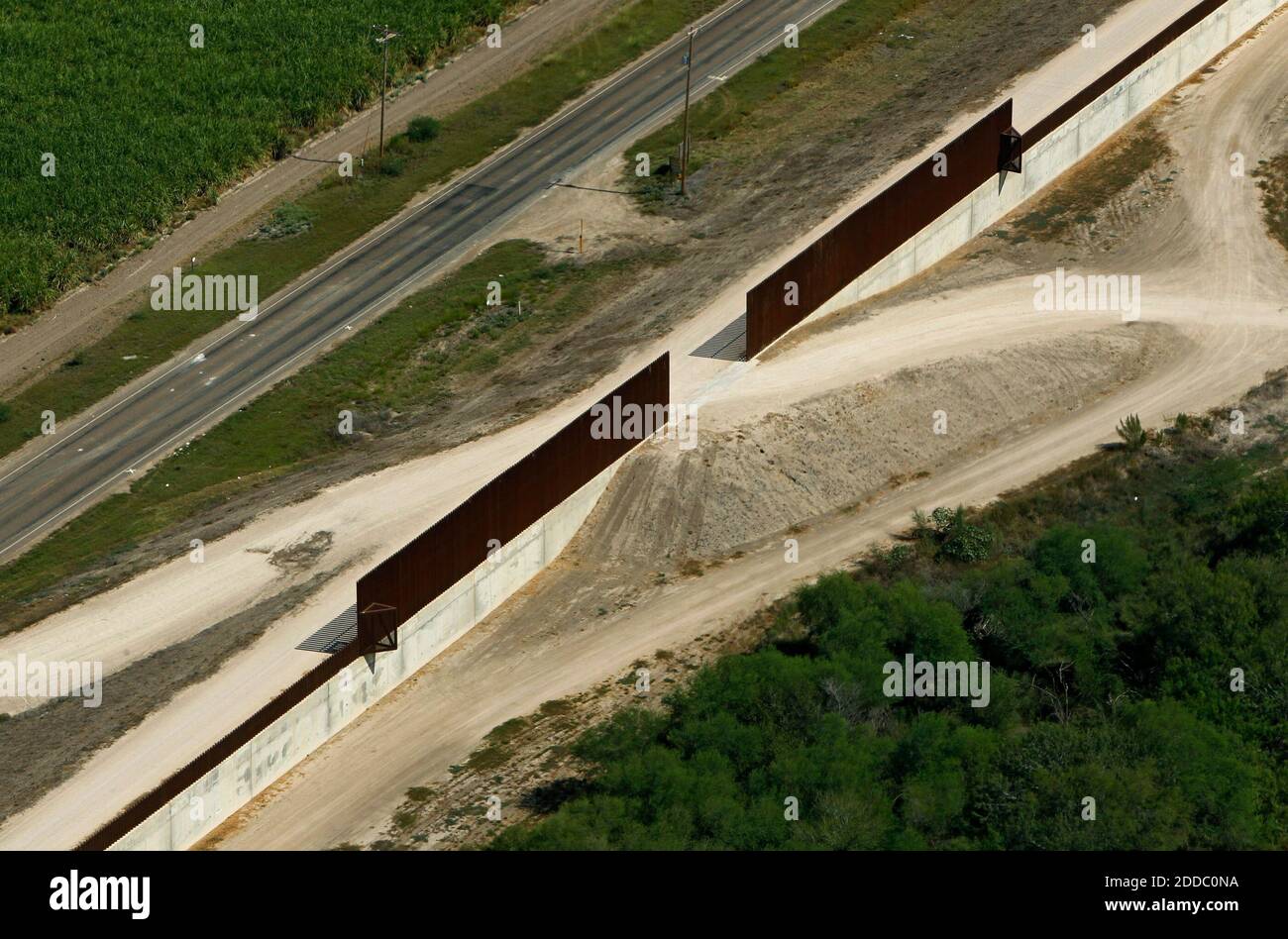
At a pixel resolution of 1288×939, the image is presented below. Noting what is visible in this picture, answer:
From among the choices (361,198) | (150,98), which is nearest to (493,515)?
(361,198)

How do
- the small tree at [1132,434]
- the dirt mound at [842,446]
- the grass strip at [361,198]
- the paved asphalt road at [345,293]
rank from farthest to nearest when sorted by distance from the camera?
the grass strip at [361,198] < the paved asphalt road at [345,293] < the small tree at [1132,434] < the dirt mound at [842,446]

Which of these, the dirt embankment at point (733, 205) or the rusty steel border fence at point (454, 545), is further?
the dirt embankment at point (733, 205)

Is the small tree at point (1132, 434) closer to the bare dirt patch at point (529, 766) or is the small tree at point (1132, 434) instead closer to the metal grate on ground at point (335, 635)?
the bare dirt patch at point (529, 766)

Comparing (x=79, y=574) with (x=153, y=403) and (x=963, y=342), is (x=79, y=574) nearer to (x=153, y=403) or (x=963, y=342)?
(x=153, y=403)

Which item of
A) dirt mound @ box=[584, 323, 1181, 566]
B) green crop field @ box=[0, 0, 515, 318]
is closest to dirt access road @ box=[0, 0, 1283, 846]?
dirt mound @ box=[584, 323, 1181, 566]

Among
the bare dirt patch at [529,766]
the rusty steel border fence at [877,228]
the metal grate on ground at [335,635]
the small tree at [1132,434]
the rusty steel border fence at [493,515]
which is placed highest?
the rusty steel border fence at [877,228]

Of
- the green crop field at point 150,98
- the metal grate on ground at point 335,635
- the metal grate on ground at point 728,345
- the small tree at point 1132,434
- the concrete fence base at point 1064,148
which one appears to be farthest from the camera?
the green crop field at point 150,98

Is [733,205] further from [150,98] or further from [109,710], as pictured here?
[109,710]

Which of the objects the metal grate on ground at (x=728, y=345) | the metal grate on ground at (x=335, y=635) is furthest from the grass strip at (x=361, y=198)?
the metal grate on ground at (x=335, y=635)
